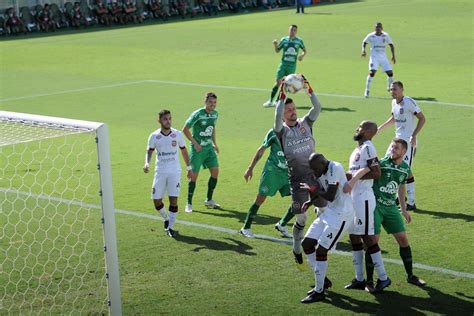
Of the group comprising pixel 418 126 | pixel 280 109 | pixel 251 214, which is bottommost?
pixel 251 214

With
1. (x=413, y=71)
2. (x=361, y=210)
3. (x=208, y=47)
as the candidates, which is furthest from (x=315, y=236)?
(x=208, y=47)

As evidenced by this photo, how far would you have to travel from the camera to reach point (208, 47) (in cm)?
3988

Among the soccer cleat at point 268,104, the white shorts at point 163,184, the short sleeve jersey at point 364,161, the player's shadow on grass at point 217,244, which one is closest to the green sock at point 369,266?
the short sleeve jersey at point 364,161

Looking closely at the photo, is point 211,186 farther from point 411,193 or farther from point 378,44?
point 378,44

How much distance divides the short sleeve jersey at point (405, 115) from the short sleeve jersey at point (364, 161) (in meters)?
4.03

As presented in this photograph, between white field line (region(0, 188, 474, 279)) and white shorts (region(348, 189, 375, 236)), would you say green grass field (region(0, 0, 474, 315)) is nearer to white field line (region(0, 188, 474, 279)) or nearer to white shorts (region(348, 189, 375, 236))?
white field line (region(0, 188, 474, 279))

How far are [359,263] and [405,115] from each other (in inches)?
175

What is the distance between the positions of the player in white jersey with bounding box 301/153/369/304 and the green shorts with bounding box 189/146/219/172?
4.94 metres

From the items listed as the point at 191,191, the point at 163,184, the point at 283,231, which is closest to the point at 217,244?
the point at 283,231

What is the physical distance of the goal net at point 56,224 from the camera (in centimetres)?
1074

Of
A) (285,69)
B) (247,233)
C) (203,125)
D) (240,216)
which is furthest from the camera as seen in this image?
(285,69)

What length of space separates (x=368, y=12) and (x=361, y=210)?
42409 mm

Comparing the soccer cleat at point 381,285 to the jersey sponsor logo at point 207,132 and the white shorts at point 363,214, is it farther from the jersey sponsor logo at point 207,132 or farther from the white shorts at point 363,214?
the jersey sponsor logo at point 207,132

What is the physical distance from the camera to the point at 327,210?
1131 centimetres
